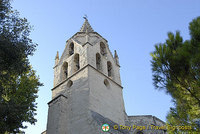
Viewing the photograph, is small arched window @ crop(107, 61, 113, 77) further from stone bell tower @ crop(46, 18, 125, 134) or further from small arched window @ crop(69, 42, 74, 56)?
small arched window @ crop(69, 42, 74, 56)

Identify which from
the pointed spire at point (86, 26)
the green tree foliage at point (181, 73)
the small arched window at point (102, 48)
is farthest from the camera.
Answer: the pointed spire at point (86, 26)

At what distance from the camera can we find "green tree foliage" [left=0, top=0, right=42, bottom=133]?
10.1m

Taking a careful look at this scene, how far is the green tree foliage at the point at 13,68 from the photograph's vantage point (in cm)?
1012

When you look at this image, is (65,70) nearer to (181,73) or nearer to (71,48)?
(71,48)

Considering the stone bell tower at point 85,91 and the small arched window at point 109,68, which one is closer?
the stone bell tower at point 85,91

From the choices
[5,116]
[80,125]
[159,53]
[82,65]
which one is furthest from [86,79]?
[159,53]

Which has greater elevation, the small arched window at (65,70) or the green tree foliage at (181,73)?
the small arched window at (65,70)

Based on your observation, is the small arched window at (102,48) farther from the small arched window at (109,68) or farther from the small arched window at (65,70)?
the small arched window at (65,70)

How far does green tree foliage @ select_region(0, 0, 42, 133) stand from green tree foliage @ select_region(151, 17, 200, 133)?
649 cm

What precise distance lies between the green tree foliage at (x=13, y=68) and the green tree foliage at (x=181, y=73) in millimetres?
6487

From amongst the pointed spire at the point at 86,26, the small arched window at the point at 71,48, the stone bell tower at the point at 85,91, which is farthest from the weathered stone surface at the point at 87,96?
the pointed spire at the point at 86,26

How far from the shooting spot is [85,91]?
15758 millimetres

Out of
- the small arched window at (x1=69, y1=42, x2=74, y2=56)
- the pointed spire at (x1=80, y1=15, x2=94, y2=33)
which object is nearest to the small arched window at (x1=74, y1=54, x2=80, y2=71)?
the small arched window at (x1=69, y1=42, x2=74, y2=56)

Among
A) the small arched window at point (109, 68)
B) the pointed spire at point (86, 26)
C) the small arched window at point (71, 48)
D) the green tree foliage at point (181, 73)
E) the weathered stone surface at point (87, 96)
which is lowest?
the green tree foliage at point (181, 73)
